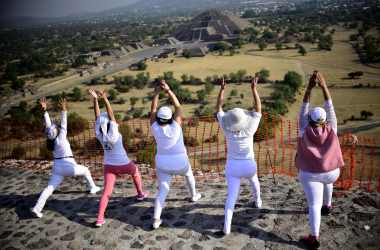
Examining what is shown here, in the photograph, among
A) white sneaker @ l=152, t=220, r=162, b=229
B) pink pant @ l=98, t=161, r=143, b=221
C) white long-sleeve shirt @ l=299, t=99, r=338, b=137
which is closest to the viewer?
white long-sleeve shirt @ l=299, t=99, r=338, b=137

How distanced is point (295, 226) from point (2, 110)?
102ft

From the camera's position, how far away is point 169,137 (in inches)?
190

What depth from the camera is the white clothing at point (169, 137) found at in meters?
4.82

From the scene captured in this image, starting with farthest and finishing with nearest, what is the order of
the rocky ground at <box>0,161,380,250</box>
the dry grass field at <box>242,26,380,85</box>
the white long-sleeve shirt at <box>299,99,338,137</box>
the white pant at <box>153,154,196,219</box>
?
1. the dry grass field at <box>242,26,380,85</box>
2. the white pant at <box>153,154,196,219</box>
3. the rocky ground at <box>0,161,380,250</box>
4. the white long-sleeve shirt at <box>299,99,338,137</box>

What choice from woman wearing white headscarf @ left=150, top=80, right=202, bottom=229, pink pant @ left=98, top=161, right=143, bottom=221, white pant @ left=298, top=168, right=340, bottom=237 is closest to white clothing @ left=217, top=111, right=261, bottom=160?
woman wearing white headscarf @ left=150, top=80, right=202, bottom=229

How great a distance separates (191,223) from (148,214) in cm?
71

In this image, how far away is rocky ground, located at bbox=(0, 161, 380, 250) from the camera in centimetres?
474

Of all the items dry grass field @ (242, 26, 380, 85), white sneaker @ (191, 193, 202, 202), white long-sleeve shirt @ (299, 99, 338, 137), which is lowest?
dry grass field @ (242, 26, 380, 85)

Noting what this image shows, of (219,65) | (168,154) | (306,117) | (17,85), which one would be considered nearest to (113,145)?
(168,154)

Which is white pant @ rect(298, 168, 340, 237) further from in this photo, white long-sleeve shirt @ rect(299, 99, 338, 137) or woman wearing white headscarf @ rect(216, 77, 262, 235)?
woman wearing white headscarf @ rect(216, 77, 262, 235)

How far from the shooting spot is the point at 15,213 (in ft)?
20.0

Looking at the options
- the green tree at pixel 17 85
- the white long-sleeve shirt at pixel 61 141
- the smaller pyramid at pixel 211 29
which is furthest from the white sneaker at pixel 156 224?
the smaller pyramid at pixel 211 29

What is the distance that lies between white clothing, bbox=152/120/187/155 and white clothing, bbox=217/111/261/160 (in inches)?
22.6

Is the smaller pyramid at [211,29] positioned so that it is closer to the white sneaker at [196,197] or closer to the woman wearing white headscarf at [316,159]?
the white sneaker at [196,197]
